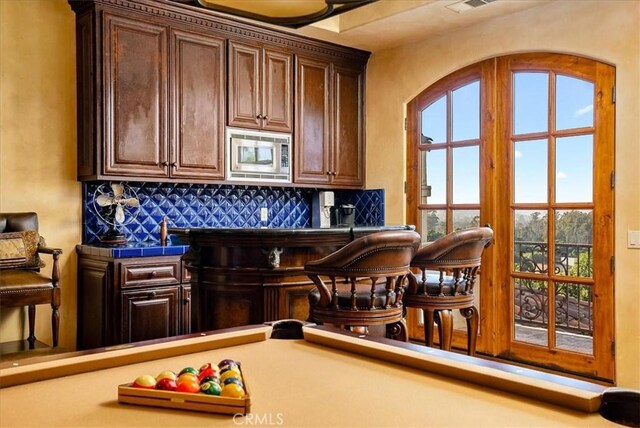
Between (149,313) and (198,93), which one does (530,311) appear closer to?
(149,313)

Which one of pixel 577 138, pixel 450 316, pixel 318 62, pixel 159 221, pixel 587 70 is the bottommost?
pixel 450 316

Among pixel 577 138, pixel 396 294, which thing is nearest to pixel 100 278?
pixel 396 294

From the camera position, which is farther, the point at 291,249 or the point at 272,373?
the point at 291,249

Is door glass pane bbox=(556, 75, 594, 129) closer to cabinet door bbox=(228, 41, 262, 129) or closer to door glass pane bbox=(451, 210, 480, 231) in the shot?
door glass pane bbox=(451, 210, 480, 231)

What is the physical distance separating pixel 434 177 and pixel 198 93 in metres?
2.12

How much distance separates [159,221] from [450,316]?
8.56ft

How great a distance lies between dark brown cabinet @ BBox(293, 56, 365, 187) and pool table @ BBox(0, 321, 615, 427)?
11.9 ft

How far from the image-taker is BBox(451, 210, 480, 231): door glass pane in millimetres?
4566

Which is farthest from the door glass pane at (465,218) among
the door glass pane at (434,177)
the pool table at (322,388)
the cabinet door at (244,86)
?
the pool table at (322,388)

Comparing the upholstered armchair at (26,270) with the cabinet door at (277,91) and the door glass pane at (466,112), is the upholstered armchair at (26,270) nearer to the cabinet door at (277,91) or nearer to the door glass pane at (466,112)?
the cabinet door at (277,91)

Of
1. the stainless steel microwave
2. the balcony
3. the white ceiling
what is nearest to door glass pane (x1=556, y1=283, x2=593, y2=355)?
the balcony

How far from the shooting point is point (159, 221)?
461cm

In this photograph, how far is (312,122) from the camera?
17.2 ft

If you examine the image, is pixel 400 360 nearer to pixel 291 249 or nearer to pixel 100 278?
pixel 291 249
